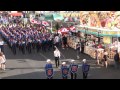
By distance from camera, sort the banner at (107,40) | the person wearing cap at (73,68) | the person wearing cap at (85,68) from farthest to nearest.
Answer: the banner at (107,40), the person wearing cap at (85,68), the person wearing cap at (73,68)

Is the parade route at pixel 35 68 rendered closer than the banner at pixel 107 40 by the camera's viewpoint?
Yes

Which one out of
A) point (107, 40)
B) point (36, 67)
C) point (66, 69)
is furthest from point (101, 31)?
point (66, 69)

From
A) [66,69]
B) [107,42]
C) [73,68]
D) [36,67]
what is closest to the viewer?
[66,69]

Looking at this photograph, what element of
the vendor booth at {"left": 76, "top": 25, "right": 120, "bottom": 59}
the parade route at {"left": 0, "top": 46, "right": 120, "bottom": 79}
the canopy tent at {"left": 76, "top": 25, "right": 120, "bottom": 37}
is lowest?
the parade route at {"left": 0, "top": 46, "right": 120, "bottom": 79}

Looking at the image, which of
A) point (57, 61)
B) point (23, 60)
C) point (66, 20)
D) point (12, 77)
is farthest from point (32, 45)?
point (66, 20)

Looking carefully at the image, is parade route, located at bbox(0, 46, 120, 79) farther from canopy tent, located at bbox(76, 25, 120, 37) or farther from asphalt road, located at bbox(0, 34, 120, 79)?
canopy tent, located at bbox(76, 25, 120, 37)

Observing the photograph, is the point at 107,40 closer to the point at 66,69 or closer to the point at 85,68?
the point at 85,68

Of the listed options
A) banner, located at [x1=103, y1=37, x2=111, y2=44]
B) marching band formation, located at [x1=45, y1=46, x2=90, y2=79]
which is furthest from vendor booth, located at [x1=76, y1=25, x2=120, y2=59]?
marching band formation, located at [x1=45, y1=46, x2=90, y2=79]

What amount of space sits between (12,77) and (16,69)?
187cm

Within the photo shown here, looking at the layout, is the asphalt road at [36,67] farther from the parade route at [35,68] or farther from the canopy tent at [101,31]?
the canopy tent at [101,31]

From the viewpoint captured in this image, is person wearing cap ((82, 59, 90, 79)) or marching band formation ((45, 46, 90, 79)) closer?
marching band formation ((45, 46, 90, 79))

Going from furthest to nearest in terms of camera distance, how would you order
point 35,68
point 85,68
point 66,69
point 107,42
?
1. point 107,42
2. point 35,68
3. point 85,68
4. point 66,69

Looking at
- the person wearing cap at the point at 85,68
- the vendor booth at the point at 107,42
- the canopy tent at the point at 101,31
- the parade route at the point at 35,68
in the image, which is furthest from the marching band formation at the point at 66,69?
the canopy tent at the point at 101,31
